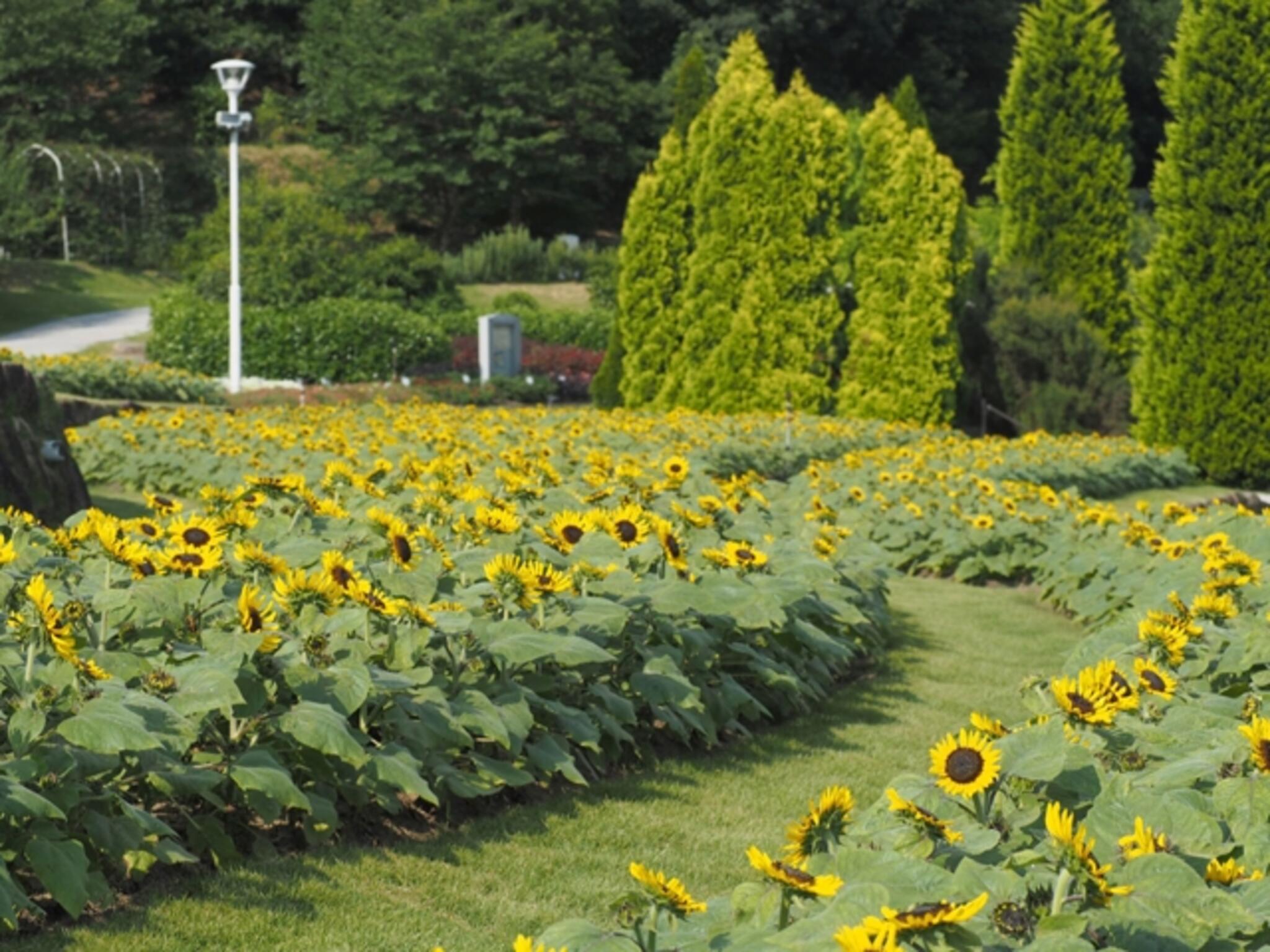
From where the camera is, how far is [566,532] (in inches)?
194

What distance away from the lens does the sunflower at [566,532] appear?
4.91 m

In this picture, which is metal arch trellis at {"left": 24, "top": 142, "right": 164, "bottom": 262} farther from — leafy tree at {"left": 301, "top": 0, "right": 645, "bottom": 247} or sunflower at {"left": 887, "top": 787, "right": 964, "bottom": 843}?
sunflower at {"left": 887, "top": 787, "right": 964, "bottom": 843}

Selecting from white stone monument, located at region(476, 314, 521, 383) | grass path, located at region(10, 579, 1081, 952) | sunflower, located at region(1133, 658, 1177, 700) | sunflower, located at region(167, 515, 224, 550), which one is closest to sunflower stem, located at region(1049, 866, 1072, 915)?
grass path, located at region(10, 579, 1081, 952)

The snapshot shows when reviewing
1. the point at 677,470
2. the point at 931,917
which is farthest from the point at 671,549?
the point at 931,917

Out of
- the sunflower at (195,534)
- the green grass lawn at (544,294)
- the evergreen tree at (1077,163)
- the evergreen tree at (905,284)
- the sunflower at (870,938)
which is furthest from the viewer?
the green grass lawn at (544,294)

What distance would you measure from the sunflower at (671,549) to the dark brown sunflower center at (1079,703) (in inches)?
78.8

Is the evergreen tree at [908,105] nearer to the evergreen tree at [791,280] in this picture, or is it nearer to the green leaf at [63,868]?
the evergreen tree at [791,280]

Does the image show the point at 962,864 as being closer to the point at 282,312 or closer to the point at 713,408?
the point at 713,408

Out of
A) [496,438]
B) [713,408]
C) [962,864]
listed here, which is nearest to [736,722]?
[962,864]

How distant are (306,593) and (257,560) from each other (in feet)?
0.91

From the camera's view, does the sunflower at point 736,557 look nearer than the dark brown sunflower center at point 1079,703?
No

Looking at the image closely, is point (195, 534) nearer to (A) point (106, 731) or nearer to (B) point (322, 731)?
(B) point (322, 731)

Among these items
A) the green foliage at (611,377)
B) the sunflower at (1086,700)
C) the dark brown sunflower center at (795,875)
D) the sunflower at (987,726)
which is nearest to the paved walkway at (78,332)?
the green foliage at (611,377)

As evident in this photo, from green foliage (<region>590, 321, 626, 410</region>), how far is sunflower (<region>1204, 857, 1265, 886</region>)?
1638 centimetres
